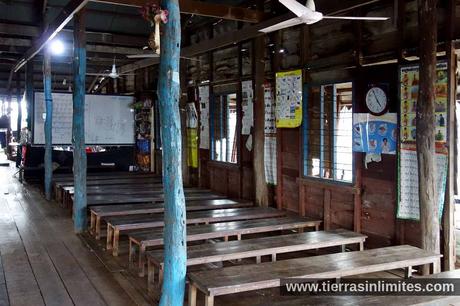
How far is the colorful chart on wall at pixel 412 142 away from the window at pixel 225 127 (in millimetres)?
3182

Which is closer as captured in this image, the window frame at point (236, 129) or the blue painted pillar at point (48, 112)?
the window frame at point (236, 129)

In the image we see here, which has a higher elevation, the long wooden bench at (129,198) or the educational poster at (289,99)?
the educational poster at (289,99)

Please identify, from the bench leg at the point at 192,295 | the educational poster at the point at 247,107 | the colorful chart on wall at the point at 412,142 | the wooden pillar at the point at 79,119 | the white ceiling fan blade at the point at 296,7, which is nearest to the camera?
the bench leg at the point at 192,295

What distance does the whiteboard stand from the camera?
32.4 ft

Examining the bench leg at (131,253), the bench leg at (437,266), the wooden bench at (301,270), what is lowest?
the bench leg at (131,253)

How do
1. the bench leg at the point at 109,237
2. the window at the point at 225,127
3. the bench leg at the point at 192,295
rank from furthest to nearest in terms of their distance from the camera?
1. the window at the point at 225,127
2. the bench leg at the point at 109,237
3. the bench leg at the point at 192,295

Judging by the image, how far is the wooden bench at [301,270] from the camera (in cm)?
306

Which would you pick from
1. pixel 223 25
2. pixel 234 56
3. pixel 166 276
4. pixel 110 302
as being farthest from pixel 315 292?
pixel 223 25

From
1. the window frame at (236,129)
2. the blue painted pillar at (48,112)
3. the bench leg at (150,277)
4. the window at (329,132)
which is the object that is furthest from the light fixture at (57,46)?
the bench leg at (150,277)

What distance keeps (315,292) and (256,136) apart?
3.16 m

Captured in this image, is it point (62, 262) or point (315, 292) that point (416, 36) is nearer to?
point (315, 292)

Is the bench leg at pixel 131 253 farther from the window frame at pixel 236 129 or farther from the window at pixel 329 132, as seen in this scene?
the window frame at pixel 236 129

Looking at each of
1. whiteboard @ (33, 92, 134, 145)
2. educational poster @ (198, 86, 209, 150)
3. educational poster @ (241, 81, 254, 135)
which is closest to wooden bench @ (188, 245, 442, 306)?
educational poster @ (241, 81, 254, 135)

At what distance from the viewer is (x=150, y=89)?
1056 cm
